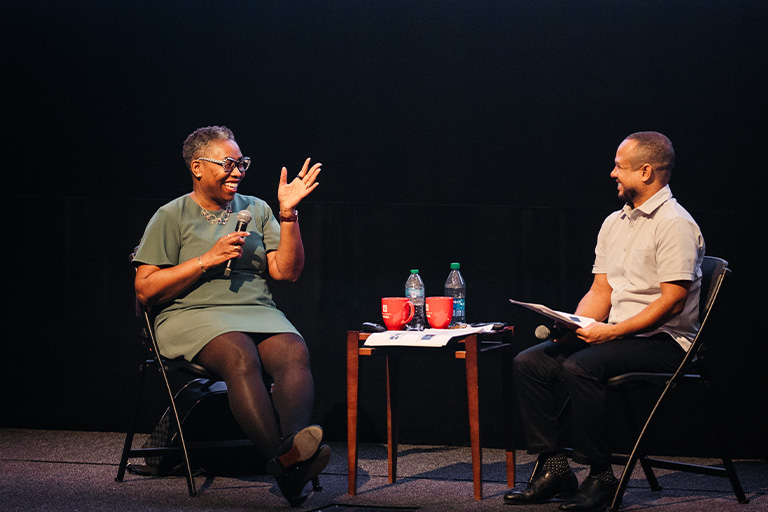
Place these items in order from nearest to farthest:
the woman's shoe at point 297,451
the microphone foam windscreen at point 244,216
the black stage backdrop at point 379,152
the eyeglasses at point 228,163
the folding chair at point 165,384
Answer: the woman's shoe at point 297,451
the folding chair at point 165,384
the microphone foam windscreen at point 244,216
the eyeglasses at point 228,163
the black stage backdrop at point 379,152

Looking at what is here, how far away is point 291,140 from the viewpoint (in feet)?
12.3

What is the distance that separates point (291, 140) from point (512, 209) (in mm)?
1088

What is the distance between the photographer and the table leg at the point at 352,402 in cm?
280

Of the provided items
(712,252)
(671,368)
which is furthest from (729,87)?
(671,368)

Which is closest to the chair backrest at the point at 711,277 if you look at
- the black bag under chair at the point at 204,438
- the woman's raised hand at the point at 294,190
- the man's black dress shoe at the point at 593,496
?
the man's black dress shoe at the point at 593,496

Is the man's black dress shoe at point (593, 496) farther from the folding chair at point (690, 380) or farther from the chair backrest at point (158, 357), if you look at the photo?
the chair backrest at point (158, 357)

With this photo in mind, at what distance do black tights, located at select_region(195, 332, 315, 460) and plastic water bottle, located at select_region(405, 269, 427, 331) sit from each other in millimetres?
432

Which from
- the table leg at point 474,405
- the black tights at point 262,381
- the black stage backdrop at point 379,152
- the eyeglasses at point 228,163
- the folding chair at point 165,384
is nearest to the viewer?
the black tights at point 262,381

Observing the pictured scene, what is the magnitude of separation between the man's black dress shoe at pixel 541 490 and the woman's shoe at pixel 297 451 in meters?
0.69

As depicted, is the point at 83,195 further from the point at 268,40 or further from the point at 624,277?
the point at 624,277

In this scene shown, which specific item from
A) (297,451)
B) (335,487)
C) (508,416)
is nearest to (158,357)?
(297,451)

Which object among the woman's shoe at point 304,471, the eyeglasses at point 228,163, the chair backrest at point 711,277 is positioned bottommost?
the woman's shoe at point 304,471

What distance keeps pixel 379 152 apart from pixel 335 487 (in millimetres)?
1541

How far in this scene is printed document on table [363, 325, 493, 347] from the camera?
8.64ft
